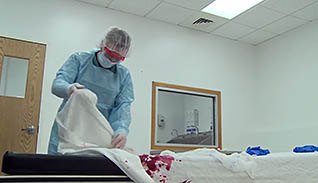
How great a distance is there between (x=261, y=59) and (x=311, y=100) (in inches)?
41.5

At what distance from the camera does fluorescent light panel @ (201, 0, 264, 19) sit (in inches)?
151

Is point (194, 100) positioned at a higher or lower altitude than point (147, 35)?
lower

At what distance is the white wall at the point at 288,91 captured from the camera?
411 cm

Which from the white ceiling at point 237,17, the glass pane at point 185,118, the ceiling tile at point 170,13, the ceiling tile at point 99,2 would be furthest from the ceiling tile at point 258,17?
the ceiling tile at point 99,2

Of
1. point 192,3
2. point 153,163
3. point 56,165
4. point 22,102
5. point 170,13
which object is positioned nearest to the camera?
point 56,165

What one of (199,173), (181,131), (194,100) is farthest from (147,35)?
(199,173)

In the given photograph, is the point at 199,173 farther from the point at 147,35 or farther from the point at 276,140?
the point at 276,140

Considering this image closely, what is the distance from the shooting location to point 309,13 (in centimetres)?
401

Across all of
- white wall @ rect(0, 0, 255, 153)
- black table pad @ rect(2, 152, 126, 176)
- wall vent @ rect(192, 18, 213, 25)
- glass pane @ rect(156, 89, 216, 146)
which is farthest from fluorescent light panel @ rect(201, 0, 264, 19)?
black table pad @ rect(2, 152, 126, 176)

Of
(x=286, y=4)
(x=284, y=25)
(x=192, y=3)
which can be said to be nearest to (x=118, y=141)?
(x=192, y=3)

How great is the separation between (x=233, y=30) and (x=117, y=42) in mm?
2838

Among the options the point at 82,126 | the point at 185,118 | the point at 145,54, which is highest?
the point at 145,54

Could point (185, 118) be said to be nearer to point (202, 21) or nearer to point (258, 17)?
point (202, 21)

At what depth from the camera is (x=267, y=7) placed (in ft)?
12.8
